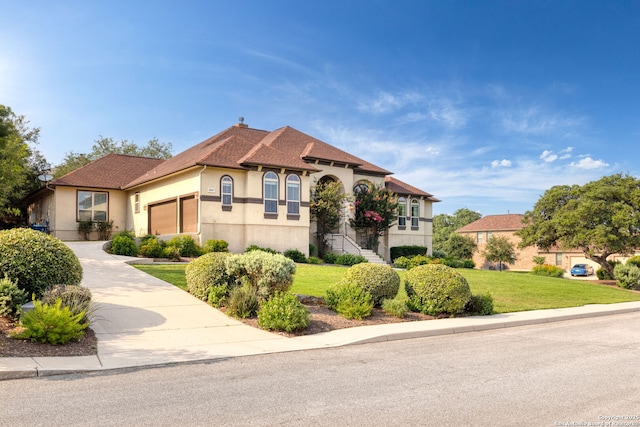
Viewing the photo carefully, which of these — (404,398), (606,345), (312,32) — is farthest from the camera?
(312,32)

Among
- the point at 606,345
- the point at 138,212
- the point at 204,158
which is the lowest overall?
the point at 606,345

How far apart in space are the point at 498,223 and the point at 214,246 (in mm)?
49160

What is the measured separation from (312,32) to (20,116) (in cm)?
2560

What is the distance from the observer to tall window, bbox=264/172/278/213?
89.4ft

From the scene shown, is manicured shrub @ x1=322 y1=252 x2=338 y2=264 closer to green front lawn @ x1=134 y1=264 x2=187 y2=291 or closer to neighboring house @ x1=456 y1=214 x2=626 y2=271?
Answer: green front lawn @ x1=134 y1=264 x2=187 y2=291

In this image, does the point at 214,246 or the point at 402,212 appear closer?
the point at 214,246

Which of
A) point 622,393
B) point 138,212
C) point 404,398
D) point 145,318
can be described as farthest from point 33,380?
point 138,212

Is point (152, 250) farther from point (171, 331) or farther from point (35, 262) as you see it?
point (171, 331)

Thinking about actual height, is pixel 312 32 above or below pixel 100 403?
above

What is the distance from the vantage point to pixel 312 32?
67.7 ft

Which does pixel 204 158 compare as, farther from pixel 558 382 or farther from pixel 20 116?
pixel 558 382

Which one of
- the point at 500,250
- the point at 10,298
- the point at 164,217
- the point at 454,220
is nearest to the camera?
the point at 10,298

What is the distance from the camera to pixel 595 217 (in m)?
33.5

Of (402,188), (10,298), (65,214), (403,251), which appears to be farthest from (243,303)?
(402,188)
